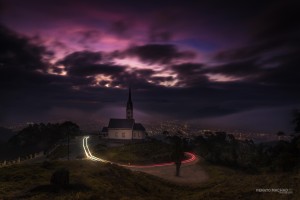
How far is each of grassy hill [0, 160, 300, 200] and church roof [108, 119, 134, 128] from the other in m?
62.2

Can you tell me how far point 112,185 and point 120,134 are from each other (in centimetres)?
7543

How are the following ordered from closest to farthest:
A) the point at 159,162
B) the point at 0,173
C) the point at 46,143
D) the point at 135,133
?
the point at 0,173, the point at 159,162, the point at 135,133, the point at 46,143

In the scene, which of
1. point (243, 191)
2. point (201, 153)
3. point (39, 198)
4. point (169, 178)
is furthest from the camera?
point (201, 153)

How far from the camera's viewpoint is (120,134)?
364 ft

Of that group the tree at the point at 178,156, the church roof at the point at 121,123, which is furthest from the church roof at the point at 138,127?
the tree at the point at 178,156

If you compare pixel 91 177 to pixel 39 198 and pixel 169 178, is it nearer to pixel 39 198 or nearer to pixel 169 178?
pixel 39 198

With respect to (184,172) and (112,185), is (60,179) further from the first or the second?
(184,172)

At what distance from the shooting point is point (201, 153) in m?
87.5

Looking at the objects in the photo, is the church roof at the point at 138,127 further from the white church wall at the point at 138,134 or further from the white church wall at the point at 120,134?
the white church wall at the point at 120,134

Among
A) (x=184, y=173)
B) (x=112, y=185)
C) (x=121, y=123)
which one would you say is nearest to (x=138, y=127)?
→ (x=121, y=123)

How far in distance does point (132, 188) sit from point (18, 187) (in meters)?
14.5

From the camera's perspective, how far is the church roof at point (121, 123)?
11107cm

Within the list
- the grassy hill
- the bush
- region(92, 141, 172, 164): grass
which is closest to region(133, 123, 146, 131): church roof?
region(92, 141, 172, 164): grass

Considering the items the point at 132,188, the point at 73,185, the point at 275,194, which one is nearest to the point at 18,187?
the point at 73,185
